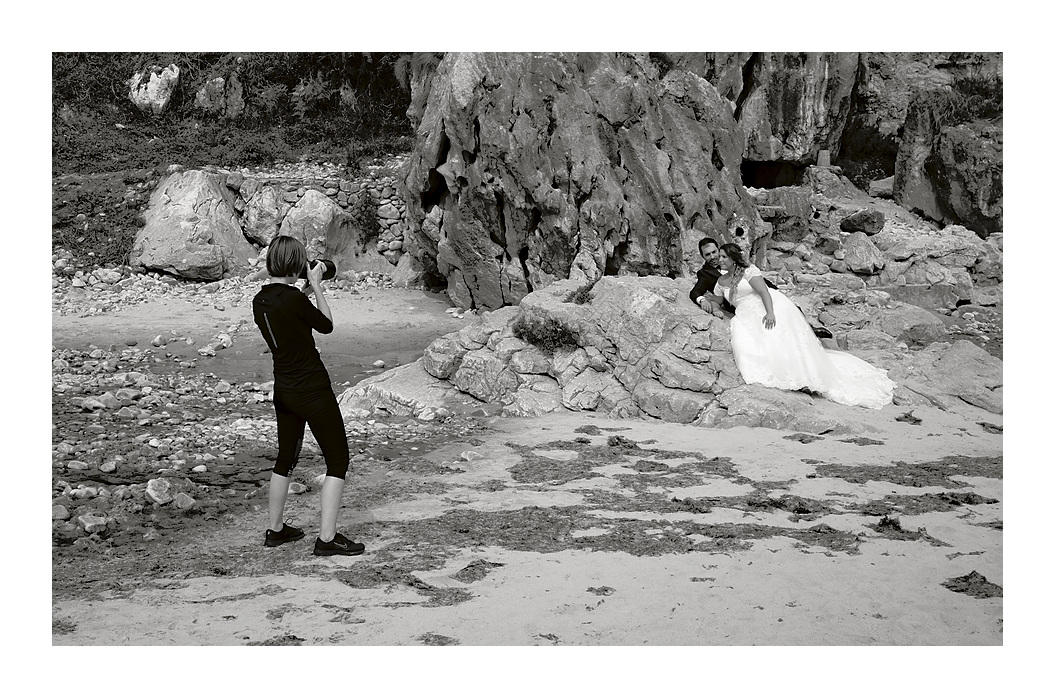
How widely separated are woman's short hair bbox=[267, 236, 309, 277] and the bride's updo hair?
4286mm

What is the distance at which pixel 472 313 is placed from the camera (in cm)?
1252

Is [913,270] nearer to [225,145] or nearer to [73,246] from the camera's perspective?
[225,145]

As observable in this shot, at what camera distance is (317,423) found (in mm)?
4492

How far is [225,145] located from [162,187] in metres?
1.13

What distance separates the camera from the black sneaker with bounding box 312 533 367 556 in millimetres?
4613

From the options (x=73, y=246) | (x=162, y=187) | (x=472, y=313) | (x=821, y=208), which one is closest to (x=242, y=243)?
(x=162, y=187)

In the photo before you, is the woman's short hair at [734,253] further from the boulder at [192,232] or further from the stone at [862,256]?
the boulder at [192,232]

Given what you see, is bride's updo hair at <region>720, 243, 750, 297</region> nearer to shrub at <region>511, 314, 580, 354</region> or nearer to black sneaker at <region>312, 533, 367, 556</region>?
shrub at <region>511, 314, 580, 354</region>

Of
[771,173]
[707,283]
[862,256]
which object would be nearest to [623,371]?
[707,283]

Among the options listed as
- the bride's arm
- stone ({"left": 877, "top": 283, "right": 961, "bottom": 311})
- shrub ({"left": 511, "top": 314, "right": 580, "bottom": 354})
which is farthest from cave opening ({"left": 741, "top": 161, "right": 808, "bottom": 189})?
shrub ({"left": 511, "top": 314, "right": 580, "bottom": 354})

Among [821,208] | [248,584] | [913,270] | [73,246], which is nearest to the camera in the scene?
[248,584]

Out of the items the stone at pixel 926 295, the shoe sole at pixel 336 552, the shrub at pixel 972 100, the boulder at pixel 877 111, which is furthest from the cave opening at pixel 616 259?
the boulder at pixel 877 111

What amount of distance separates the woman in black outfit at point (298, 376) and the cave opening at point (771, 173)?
14603mm

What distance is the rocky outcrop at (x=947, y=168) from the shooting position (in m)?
12.9
